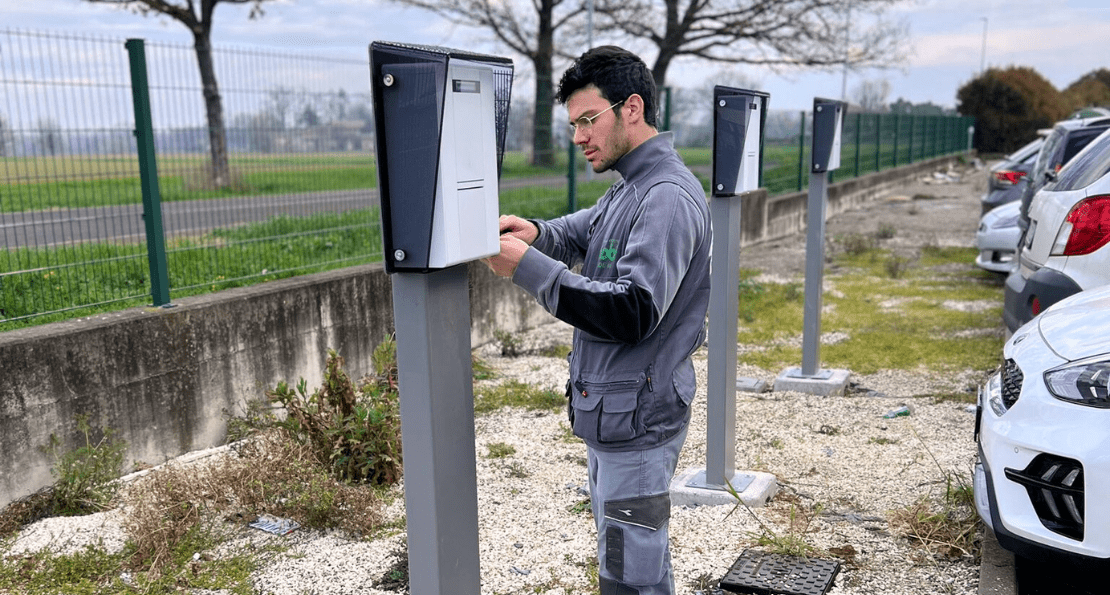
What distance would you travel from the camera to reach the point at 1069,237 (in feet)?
15.5

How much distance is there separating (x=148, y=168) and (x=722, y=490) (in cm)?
363

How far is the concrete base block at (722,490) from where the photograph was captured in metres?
4.41

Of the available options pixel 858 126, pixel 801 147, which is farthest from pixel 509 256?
pixel 858 126

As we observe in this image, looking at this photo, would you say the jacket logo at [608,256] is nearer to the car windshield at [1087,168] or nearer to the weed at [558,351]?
the car windshield at [1087,168]

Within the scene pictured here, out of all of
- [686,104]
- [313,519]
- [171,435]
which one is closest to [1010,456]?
[313,519]

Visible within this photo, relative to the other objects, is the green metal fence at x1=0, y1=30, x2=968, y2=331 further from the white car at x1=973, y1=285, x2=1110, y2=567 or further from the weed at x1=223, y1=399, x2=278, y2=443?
the white car at x1=973, y1=285, x2=1110, y2=567

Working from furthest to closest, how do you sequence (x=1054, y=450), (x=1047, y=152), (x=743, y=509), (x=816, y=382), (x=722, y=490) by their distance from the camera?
(x=1047, y=152)
(x=816, y=382)
(x=722, y=490)
(x=743, y=509)
(x=1054, y=450)

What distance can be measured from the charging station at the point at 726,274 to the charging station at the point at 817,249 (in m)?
1.53

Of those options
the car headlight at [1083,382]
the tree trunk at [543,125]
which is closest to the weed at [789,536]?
the car headlight at [1083,382]

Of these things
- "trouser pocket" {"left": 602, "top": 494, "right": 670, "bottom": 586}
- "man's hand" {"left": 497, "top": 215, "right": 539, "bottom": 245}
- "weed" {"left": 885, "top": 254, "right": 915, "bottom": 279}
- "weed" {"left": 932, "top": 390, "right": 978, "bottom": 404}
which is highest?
"man's hand" {"left": 497, "top": 215, "right": 539, "bottom": 245}

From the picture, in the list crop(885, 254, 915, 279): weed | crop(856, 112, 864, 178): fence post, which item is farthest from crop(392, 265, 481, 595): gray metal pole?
crop(856, 112, 864, 178): fence post

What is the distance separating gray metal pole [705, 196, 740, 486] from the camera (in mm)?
4371

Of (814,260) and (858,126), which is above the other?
(858,126)

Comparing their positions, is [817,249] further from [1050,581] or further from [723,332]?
[1050,581]
